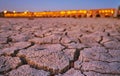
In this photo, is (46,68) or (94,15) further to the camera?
(94,15)

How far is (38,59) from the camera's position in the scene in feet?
5.73

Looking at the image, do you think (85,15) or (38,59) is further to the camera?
(85,15)

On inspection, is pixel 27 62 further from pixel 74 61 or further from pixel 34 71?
pixel 74 61

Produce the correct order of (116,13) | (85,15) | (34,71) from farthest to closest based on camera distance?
(85,15) < (116,13) < (34,71)

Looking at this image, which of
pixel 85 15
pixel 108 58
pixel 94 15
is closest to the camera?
pixel 108 58

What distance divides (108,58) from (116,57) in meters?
0.11

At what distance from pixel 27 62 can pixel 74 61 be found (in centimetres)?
48

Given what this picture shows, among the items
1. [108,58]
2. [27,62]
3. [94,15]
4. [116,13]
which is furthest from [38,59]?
[94,15]

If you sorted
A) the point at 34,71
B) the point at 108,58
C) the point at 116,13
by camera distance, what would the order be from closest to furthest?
the point at 34,71 → the point at 108,58 → the point at 116,13

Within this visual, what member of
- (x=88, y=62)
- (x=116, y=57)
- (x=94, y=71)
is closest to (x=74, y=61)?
(x=88, y=62)

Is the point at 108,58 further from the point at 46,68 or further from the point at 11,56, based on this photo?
the point at 11,56

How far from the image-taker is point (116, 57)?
1.86 meters

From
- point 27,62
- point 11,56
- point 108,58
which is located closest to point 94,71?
point 108,58

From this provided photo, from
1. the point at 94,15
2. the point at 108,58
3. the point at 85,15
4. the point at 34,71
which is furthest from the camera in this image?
the point at 85,15
